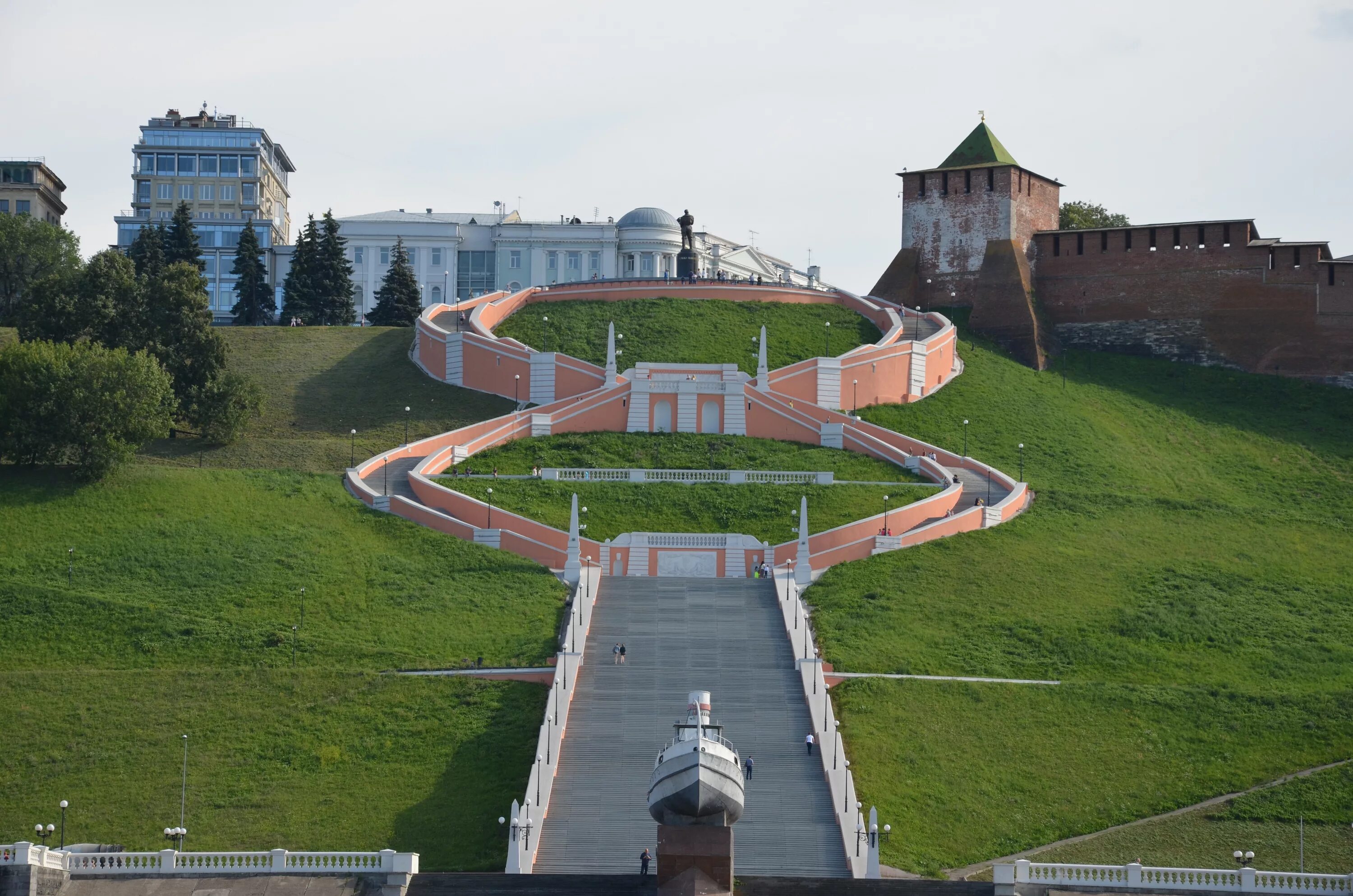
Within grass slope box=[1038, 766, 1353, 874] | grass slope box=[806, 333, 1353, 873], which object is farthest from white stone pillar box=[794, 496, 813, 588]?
grass slope box=[1038, 766, 1353, 874]

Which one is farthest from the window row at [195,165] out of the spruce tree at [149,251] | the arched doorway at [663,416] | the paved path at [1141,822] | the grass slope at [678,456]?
the paved path at [1141,822]

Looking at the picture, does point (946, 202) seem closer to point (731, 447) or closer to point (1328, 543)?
point (731, 447)

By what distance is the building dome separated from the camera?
85875 millimetres

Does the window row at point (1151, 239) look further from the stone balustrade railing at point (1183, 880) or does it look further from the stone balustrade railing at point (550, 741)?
the stone balustrade railing at point (1183, 880)

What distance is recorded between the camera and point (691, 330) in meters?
68.3

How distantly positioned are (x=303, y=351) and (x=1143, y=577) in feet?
114

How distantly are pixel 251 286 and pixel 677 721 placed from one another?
4912cm

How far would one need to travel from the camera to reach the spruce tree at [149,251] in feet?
250

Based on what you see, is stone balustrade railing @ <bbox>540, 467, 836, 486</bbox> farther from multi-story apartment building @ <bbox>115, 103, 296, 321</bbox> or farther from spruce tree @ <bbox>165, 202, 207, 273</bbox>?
multi-story apartment building @ <bbox>115, 103, 296, 321</bbox>

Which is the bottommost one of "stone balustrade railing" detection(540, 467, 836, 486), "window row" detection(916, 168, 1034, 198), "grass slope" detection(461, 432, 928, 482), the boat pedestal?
the boat pedestal

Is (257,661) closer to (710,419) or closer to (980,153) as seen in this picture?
(710,419)

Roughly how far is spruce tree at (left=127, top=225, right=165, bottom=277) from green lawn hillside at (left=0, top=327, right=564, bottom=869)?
71.5ft

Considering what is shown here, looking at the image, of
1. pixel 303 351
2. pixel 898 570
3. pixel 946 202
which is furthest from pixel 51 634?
pixel 946 202

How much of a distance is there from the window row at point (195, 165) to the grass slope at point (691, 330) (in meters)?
39.7
